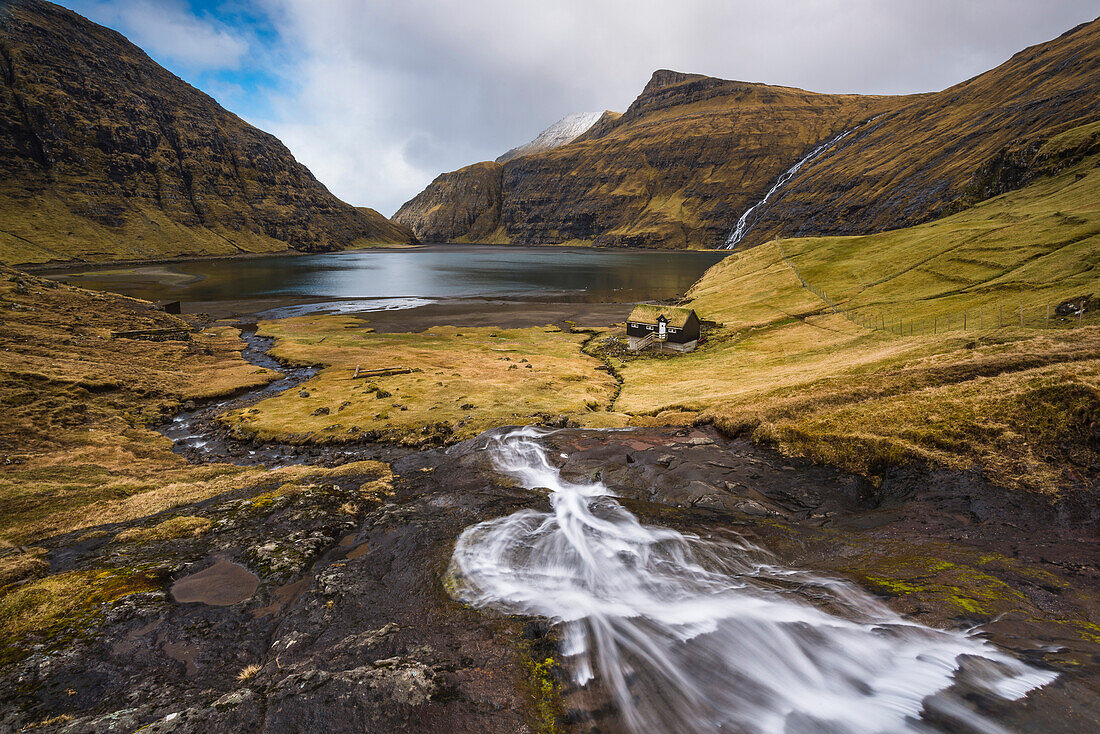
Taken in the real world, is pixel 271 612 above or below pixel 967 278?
below

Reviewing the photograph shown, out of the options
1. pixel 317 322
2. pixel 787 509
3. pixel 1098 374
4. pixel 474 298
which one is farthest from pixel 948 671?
pixel 474 298

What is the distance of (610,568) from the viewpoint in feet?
60.1

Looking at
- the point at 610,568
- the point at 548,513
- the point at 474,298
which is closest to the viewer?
the point at 610,568

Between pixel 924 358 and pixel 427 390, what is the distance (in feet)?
141

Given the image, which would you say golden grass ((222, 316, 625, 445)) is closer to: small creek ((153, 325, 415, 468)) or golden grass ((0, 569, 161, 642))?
small creek ((153, 325, 415, 468))

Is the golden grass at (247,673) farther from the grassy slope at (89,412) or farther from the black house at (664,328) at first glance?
the black house at (664,328)

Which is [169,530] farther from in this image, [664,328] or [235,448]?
[664,328]

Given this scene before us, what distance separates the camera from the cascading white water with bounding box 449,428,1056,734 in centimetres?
1154

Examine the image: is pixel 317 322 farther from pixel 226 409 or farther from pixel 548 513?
pixel 548 513

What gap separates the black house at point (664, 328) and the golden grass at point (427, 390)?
8.89m

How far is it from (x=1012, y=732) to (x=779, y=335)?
6141 centimetres

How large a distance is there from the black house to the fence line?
22.6 meters

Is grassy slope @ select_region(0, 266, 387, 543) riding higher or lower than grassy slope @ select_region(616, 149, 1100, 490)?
lower

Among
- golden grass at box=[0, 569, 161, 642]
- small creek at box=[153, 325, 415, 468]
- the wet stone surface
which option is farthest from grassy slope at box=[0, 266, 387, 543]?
the wet stone surface
